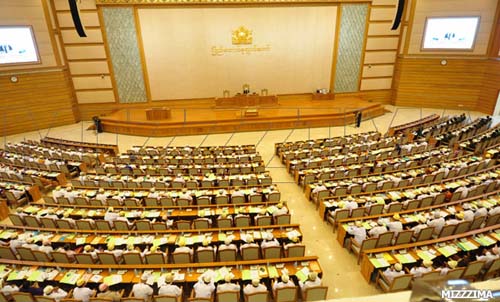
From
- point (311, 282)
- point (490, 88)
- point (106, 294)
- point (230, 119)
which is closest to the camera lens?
point (106, 294)

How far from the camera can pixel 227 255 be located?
625 cm

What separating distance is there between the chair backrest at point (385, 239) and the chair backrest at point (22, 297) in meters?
7.01

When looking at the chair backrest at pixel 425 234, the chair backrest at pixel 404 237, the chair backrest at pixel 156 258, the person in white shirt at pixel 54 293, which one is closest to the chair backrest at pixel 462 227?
the chair backrest at pixel 425 234

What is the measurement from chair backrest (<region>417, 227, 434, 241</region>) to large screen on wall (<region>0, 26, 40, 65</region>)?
22.2 meters

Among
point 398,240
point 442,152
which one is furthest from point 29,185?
point 442,152

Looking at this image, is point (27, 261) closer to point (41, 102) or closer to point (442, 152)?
point (442, 152)

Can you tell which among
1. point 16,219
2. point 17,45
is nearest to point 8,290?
point 16,219

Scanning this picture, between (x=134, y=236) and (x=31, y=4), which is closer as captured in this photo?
(x=134, y=236)

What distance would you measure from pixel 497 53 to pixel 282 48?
14.4 meters

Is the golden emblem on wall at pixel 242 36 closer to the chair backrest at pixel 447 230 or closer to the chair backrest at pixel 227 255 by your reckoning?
the chair backrest at pixel 227 255

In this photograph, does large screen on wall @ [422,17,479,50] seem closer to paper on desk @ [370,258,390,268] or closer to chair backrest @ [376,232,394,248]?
chair backrest @ [376,232,394,248]

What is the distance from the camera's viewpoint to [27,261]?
6113 millimetres

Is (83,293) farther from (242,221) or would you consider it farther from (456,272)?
(456,272)

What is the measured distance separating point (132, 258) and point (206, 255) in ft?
5.13
